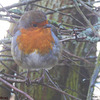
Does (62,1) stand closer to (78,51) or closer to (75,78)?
(78,51)

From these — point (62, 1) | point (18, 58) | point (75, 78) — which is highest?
point (62, 1)

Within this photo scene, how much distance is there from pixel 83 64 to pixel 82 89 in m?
0.40

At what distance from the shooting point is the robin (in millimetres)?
1740

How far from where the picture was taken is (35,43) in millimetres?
1741

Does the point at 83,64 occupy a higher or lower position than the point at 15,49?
lower

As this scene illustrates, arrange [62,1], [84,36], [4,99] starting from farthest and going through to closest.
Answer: [62,1]
[4,99]
[84,36]

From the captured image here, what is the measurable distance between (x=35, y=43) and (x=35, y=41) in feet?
0.07

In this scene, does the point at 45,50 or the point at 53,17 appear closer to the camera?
the point at 45,50

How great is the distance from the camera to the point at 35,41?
175 cm

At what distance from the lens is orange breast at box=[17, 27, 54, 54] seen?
5.69 ft

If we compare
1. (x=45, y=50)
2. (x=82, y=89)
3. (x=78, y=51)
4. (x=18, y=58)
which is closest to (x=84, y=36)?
(x=45, y=50)

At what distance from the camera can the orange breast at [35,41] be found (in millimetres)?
1734

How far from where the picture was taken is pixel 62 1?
2.59 metres

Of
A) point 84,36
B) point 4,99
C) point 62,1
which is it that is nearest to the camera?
point 84,36
